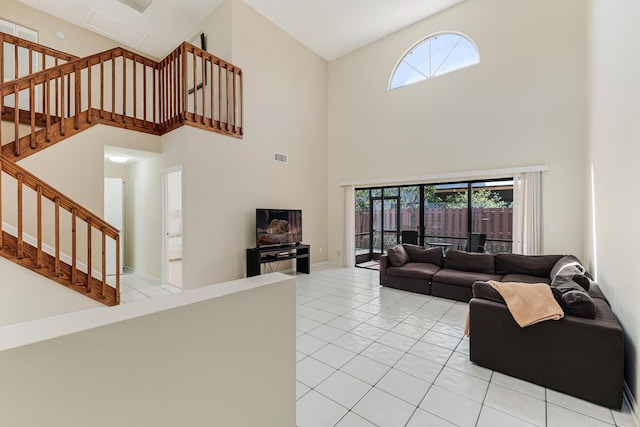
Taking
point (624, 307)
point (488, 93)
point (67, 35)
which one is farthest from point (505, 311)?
point (67, 35)

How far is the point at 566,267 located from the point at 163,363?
14.5 ft

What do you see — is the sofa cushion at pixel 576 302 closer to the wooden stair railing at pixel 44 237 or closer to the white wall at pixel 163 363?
the white wall at pixel 163 363

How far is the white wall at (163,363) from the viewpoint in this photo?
0.80m

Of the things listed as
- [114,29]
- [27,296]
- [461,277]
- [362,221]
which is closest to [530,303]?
[461,277]

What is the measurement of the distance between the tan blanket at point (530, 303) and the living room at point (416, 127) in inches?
28.0

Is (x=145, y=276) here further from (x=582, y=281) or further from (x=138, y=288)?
(x=582, y=281)

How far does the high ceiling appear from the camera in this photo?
5.15 m

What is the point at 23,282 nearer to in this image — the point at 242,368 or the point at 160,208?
the point at 160,208

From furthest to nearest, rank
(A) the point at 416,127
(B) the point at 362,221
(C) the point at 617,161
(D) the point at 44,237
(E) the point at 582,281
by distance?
(B) the point at 362,221 → (A) the point at 416,127 → (D) the point at 44,237 → (E) the point at 582,281 → (C) the point at 617,161

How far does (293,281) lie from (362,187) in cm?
543

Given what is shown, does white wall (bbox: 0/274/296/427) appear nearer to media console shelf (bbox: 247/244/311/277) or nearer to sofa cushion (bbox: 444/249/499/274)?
media console shelf (bbox: 247/244/311/277)

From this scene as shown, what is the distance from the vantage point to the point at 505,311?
2.38m

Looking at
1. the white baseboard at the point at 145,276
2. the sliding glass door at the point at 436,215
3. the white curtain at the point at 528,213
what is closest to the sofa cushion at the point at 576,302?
the white curtain at the point at 528,213

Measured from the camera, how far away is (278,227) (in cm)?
567
